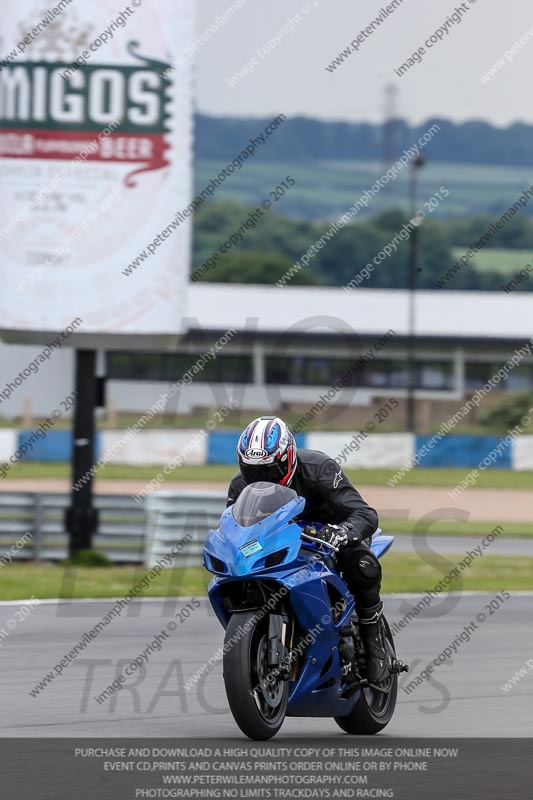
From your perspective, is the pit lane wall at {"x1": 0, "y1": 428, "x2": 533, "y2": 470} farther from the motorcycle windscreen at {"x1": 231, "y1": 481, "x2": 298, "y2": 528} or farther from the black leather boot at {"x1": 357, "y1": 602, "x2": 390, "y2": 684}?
the motorcycle windscreen at {"x1": 231, "y1": 481, "x2": 298, "y2": 528}

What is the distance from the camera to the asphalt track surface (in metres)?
7.86

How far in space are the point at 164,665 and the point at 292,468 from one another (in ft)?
10.3

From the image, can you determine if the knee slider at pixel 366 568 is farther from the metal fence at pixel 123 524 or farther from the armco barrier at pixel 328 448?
the armco barrier at pixel 328 448

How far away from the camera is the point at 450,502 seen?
2970 centimetres

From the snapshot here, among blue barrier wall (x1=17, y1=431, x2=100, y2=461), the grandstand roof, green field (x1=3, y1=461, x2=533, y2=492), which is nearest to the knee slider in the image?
green field (x1=3, y1=461, x2=533, y2=492)

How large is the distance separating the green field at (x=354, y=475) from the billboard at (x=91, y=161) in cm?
1524

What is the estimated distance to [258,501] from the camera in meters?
7.25

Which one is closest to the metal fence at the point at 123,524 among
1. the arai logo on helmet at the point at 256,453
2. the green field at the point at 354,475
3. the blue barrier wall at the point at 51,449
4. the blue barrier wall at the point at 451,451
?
the arai logo on helmet at the point at 256,453

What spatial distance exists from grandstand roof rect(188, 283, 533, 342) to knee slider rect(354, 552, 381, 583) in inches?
2036

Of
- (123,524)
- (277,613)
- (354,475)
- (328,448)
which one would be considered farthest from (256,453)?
(354,475)

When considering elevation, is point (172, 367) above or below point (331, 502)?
below

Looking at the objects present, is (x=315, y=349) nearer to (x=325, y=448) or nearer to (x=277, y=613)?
(x=325, y=448)

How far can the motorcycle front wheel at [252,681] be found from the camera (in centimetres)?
685

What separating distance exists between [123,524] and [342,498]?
10328mm
